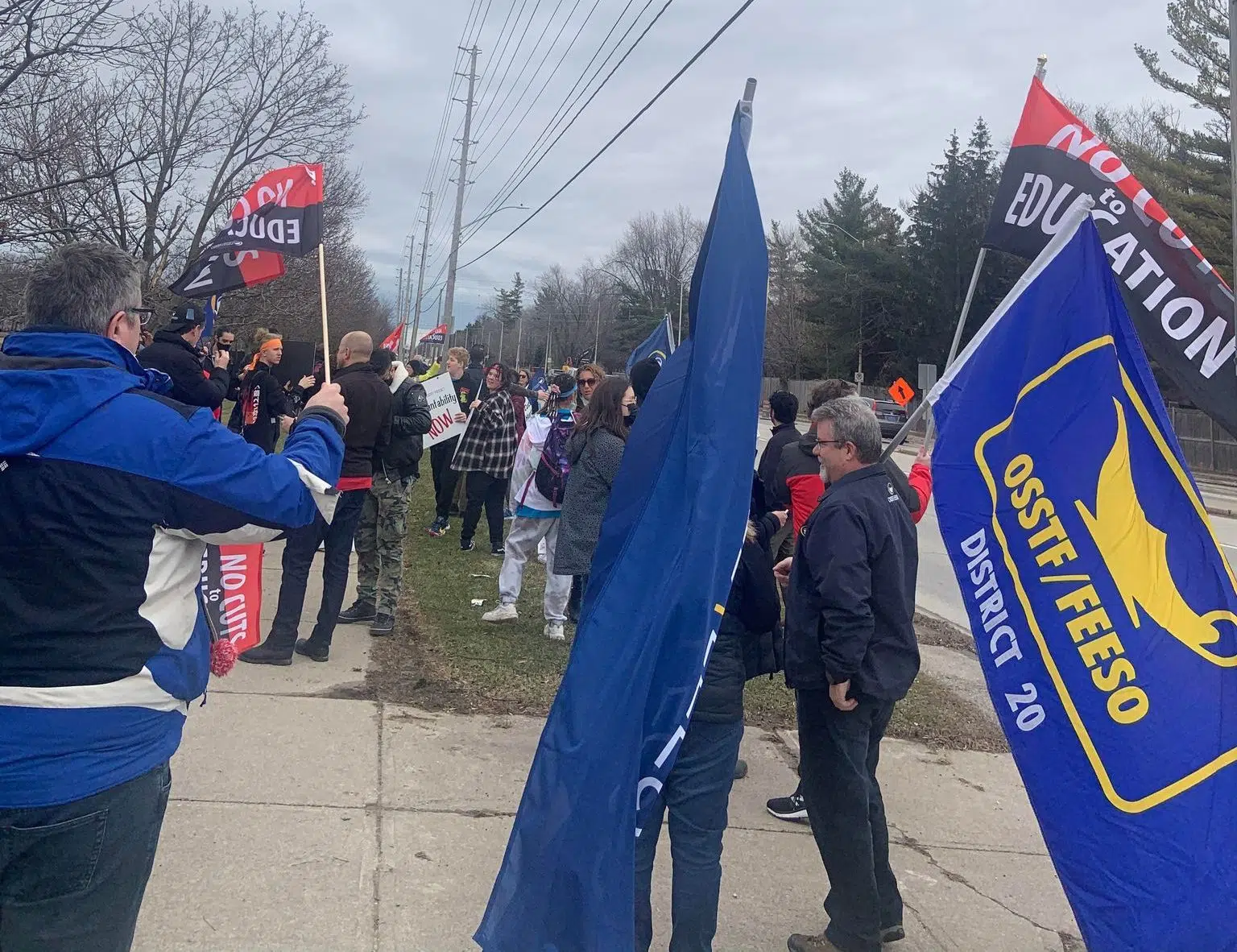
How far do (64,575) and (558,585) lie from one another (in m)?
5.14

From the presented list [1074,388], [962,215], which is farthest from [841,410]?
[962,215]

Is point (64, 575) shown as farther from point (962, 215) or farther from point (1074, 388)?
point (962, 215)

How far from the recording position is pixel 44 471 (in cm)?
212

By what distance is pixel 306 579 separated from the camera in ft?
20.8

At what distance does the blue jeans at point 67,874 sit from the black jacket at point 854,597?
2.14m

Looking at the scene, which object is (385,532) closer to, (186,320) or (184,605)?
(186,320)

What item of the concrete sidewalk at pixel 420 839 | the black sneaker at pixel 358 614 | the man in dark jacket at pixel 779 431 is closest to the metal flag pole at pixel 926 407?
the concrete sidewalk at pixel 420 839

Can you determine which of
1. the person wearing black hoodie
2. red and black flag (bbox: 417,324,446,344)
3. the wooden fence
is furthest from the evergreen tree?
the person wearing black hoodie

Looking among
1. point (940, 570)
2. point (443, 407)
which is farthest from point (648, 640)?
point (940, 570)

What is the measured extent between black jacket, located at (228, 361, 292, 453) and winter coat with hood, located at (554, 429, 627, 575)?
3042mm

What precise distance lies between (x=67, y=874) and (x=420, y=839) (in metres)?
2.12

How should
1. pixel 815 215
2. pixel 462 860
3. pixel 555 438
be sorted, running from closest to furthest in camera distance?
pixel 462 860, pixel 555 438, pixel 815 215

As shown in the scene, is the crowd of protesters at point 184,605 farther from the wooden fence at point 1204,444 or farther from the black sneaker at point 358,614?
the wooden fence at point 1204,444

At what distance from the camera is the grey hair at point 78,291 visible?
228 cm
